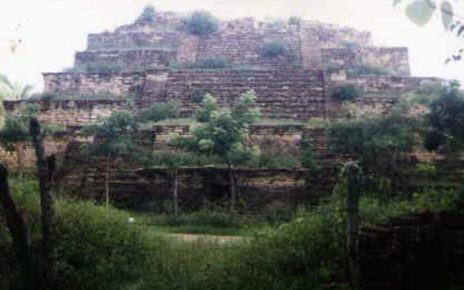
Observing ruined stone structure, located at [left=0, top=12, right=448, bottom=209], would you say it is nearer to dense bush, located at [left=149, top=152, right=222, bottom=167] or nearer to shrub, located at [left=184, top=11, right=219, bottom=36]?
shrub, located at [left=184, top=11, right=219, bottom=36]

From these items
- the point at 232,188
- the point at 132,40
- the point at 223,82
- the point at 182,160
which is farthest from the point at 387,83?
the point at 132,40

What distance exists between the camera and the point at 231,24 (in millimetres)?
22703

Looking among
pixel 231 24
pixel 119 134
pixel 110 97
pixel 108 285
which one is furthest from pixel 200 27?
pixel 108 285

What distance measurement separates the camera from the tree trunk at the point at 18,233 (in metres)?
6.46

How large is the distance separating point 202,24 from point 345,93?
7454 mm

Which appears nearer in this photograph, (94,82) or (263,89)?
(263,89)

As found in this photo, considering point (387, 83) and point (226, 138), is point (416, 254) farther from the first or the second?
point (387, 83)

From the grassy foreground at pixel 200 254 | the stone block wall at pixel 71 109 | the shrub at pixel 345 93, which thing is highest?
the shrub at pixel 345 93

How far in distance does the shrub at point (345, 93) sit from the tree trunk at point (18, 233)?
457 inches

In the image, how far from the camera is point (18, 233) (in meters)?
6.53

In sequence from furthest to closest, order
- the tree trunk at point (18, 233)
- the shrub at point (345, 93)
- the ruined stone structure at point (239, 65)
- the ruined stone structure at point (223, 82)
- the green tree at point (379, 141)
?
1. the ruined stone structure at point (239, 65)
2. the shrub at point (345, 93)
3. the ruined stone structure at point (223, 82)
4. the green tree at point (379, 141)
5. the tree trunk at point (18, 233)

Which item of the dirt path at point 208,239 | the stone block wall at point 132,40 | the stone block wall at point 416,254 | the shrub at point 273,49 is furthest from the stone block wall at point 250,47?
the stone block wall at point 416,254

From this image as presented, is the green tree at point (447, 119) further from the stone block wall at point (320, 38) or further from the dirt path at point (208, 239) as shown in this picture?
the stone block wall at point (320, 38)

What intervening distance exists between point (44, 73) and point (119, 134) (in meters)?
7.13
